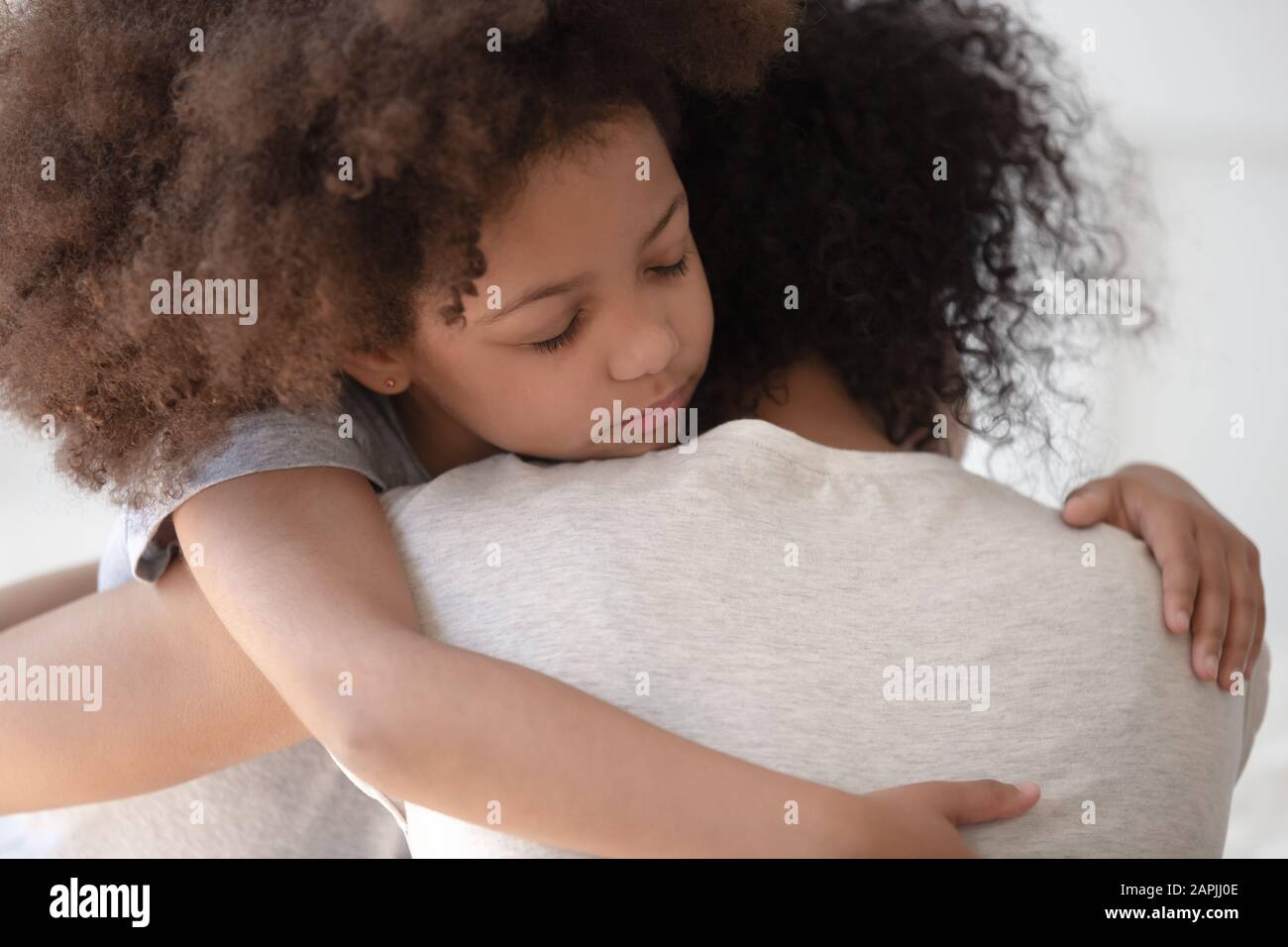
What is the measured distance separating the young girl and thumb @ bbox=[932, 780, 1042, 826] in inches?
2.9

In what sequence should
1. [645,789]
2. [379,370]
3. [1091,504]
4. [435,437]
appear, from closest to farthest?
[645,789] → [1091,504] → [379,370] → [435,437]

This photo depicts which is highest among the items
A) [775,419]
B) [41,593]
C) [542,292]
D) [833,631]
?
[542,292]

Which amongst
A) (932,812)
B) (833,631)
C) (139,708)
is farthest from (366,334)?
(932,812)

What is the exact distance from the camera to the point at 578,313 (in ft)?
3.36

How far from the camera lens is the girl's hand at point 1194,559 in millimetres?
944

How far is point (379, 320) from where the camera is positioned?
1.02m

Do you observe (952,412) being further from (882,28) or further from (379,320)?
(379,320)

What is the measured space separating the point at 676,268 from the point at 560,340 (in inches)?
5.3

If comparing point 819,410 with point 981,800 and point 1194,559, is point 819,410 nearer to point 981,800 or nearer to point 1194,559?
point 1194,559

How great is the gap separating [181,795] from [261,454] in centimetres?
41

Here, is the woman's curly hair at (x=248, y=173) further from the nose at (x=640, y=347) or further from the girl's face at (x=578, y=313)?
the nose at (x=640, y=347)

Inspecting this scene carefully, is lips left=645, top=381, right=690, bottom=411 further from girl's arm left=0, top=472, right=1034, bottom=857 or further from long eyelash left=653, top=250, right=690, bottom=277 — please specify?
girl's arm left=0, top=472, right=1034, bottom=857

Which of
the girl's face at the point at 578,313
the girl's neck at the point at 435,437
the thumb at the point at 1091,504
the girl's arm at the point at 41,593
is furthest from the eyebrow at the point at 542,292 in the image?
the girl's arm at the point at 41,593
